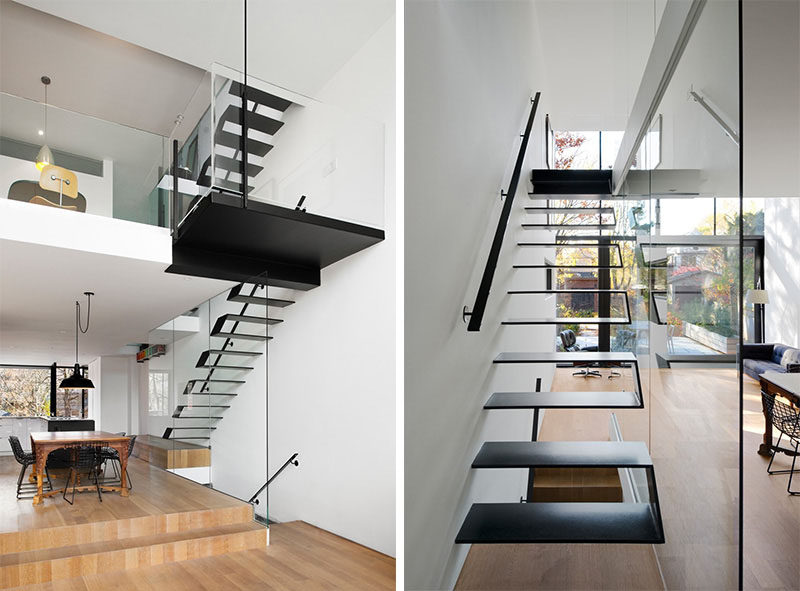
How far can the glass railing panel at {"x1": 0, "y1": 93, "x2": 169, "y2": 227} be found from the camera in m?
5.67

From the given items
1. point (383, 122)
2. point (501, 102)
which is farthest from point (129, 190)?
point (501, 102)

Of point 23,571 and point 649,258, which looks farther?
point 23,571

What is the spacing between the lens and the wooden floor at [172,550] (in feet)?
15.7

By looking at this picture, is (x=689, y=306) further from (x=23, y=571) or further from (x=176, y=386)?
(x=176, y=386)

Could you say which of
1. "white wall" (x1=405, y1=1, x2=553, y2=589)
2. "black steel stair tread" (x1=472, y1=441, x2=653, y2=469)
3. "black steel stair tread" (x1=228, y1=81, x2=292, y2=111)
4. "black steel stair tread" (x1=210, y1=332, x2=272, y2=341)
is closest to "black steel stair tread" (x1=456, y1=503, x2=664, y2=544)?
"white wall" (x1=405, y1=1, x2=553, y2=589)

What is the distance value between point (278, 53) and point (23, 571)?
18.0 ft

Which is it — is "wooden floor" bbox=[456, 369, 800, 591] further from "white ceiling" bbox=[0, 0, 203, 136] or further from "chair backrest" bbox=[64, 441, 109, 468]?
"white ceiling" bbox=[0, 0, 203, 136]

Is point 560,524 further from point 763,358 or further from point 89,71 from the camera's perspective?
point 763,358

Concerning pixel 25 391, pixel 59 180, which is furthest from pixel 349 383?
pixel 25 391

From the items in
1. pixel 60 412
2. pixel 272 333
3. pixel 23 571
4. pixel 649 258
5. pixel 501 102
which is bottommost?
pixel 60 412

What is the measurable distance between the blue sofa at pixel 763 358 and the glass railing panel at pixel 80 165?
27.2 feet

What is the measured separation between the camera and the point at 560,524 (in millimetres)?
2566

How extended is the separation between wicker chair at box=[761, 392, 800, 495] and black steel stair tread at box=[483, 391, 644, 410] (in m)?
1.80

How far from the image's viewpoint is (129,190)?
19.8ft
